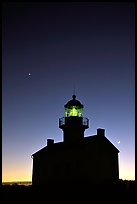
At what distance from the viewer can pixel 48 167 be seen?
3381cm

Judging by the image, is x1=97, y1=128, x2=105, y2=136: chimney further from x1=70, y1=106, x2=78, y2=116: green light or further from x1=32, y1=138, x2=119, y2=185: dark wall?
x1=70, y1=106, x2=78, y2=116: green light

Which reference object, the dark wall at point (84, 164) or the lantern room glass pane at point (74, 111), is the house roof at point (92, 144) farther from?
the lantern room glass pane at point (74, 111)

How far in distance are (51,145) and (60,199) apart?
20.8 metres

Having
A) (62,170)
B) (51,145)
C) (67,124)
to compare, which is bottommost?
(62,170)

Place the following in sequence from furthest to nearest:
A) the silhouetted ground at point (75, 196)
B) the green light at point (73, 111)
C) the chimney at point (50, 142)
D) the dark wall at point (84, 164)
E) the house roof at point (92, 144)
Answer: the chimney at point (50, 142)
the green light at point (73, 111)
the house roof at point (92, 144)
the dark wall at point (84, 164)
the silhouetted ground at point (75, 196)

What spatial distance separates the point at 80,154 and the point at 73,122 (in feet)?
10.3

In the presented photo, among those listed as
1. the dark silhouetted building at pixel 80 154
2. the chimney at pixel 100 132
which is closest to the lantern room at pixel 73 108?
the dark silhouetted building at pixel 80 154

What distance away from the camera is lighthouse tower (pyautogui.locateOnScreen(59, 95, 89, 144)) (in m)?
30.6

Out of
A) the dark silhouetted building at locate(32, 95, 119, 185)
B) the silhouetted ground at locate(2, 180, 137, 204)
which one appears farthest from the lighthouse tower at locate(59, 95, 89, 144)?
the silhouetted ground at locate(2, 180, 137, 204)

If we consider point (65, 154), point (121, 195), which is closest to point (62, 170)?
point (65, 154)

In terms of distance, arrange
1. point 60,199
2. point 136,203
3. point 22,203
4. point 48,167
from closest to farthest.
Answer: point 136,203, point 22,203, point 60,199, point 48,167

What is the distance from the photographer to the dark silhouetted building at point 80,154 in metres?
29.9

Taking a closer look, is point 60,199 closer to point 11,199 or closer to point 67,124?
point 11,199

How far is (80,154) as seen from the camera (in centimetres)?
3038
